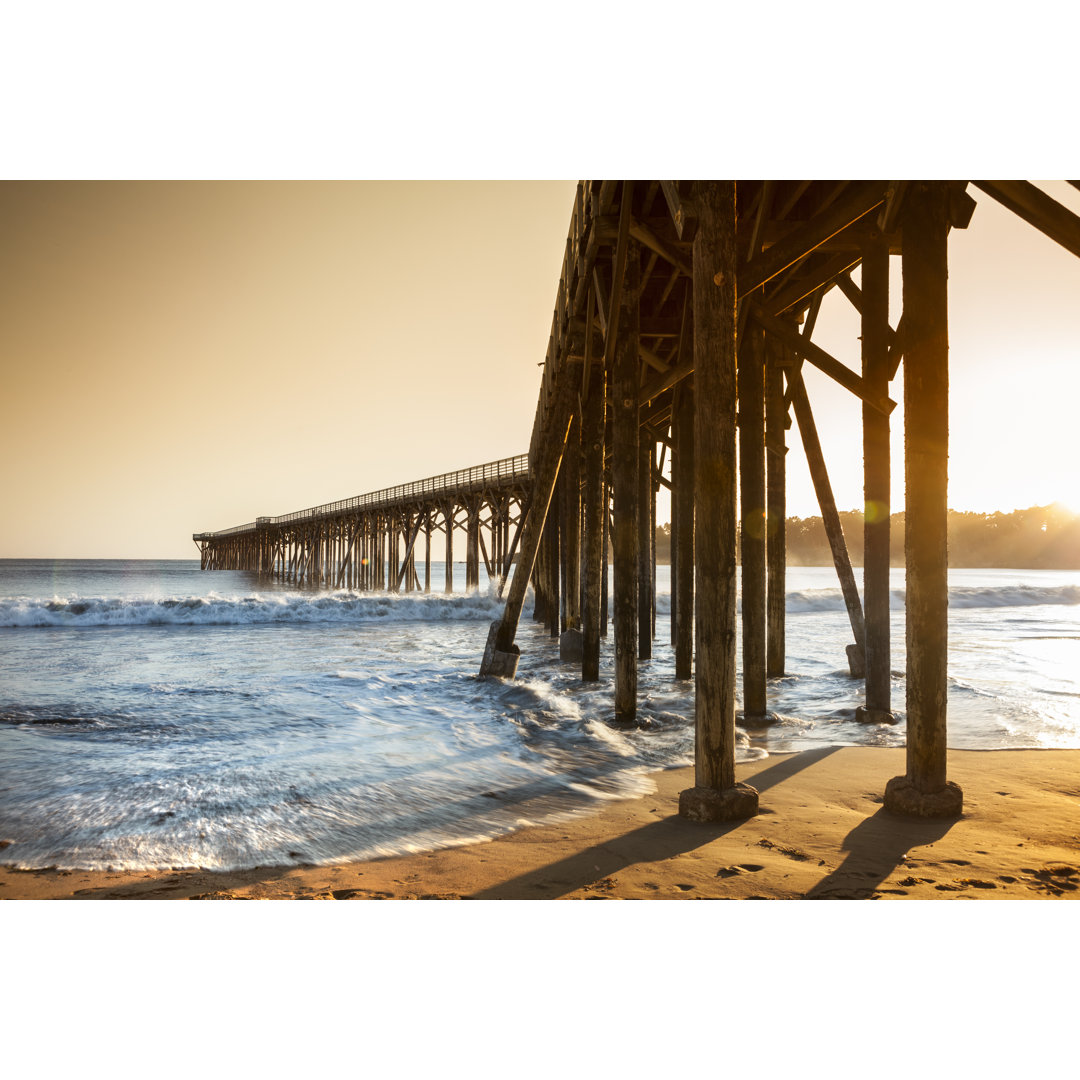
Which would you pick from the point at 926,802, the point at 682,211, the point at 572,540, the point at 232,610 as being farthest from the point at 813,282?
the point at 232,610

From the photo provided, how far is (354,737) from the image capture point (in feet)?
18.3

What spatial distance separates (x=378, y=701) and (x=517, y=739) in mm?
2303

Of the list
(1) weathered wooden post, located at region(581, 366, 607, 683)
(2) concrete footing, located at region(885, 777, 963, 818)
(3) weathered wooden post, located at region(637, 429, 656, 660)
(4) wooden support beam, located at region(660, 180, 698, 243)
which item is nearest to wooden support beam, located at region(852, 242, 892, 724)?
(2) concrete footing, located at region(885, 777, 963, 818)

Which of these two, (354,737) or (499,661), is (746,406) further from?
(499,661)

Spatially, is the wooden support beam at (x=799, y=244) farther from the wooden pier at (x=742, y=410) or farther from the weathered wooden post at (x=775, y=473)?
the weathered wooden post at (x=775, y=473)

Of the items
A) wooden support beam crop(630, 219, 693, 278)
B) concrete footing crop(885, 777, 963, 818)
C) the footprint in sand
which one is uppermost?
wooden support beam crop(630, 219, 693, 278)

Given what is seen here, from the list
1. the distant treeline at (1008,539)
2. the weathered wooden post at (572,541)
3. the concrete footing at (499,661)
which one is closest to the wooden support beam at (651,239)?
the concrete footing at (499,661)

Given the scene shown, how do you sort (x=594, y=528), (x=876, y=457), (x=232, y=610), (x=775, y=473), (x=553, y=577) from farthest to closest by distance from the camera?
(x=232, y=610), (x=553, y=577), (x=594, y=528), (x=775, y=473), (x=876, y=457)

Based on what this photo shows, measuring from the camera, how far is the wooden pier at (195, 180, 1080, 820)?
10.3ft

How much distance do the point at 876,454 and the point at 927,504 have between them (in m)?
2.04

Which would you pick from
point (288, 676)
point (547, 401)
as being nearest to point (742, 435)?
point (547, 401)

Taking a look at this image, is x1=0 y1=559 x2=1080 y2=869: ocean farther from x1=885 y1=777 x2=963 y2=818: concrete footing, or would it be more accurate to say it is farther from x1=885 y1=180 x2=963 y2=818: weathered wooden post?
x1=885 y1=180 x2=963 y2=818: weathered wooden post

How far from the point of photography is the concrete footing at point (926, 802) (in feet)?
10.3

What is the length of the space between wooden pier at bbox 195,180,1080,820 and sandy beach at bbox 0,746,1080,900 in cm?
26
